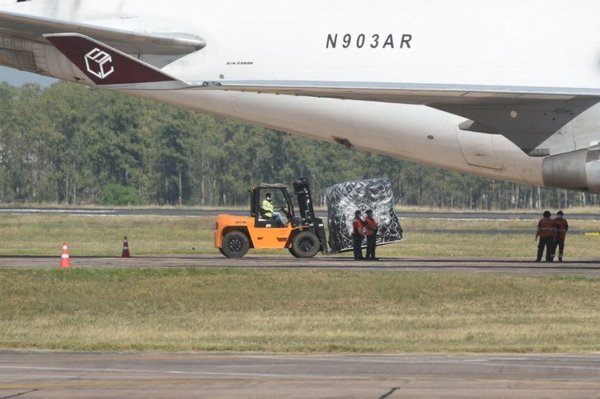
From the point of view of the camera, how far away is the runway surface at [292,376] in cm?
1719

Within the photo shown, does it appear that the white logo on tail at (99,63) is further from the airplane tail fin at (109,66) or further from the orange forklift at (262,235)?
the orange forklift at (262,235)

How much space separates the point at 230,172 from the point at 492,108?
11366 centimetres

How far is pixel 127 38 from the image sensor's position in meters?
39.9

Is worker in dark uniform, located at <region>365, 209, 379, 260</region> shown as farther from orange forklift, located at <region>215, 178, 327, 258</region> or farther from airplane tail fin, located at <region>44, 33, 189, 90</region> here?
airplane tail fin, located at <region>44, 33, 189, 90</region>

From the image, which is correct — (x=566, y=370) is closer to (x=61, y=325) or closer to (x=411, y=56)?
(x=61, y=325)

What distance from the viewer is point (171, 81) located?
39.2m

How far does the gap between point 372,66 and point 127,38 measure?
7.52 meters

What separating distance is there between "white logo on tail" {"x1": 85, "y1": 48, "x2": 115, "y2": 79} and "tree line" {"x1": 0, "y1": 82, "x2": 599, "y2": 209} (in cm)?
10321

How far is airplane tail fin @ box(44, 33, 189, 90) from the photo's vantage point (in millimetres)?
38625

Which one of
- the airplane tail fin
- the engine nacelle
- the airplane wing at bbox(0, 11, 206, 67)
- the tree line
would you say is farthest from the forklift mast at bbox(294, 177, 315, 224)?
the tree line

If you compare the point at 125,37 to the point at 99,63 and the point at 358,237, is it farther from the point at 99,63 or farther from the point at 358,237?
the point at 358,237

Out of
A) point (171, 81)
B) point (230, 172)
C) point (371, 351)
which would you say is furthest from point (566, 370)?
point (230, 172)

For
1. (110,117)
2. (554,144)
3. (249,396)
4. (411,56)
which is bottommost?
(249,396)

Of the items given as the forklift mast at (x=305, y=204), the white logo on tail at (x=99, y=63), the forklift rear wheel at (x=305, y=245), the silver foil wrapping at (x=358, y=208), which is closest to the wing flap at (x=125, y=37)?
the white logo on tail at (x=99, y=63)
